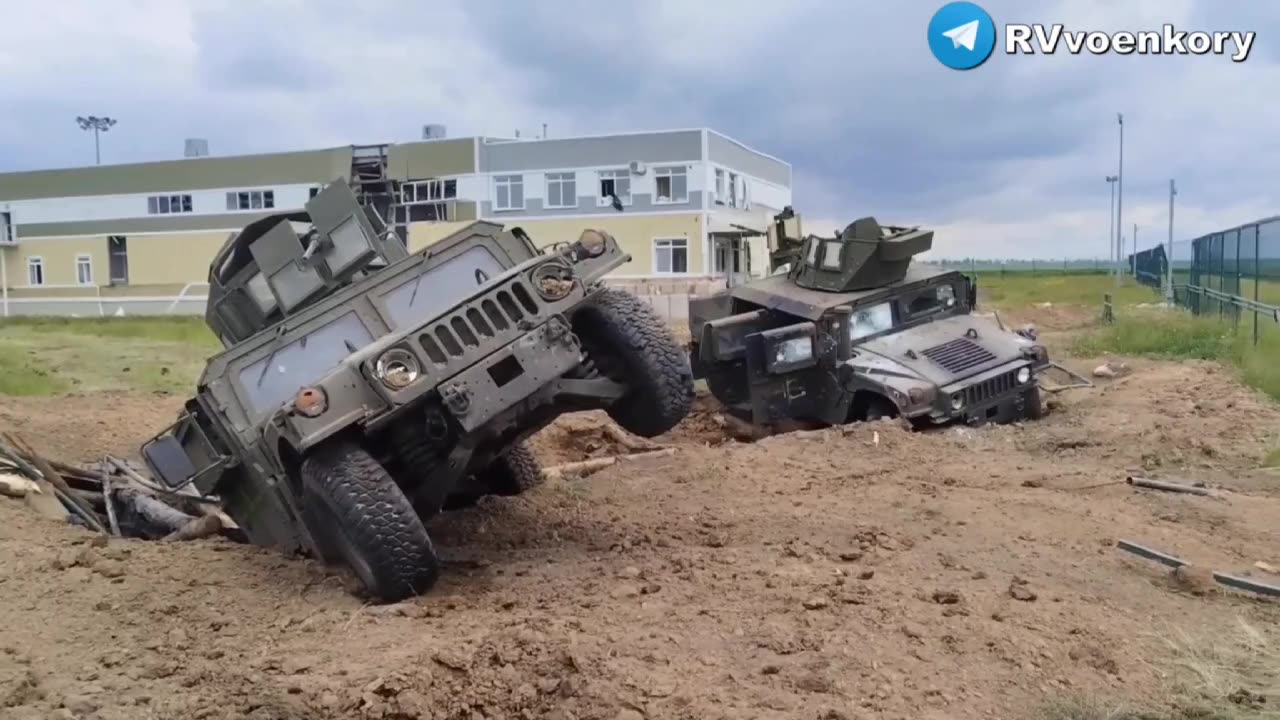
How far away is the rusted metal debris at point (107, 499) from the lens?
813cm

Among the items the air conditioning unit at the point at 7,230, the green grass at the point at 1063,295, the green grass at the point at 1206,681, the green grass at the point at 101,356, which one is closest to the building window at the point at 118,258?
the air conditioning unit at the point at 7,230

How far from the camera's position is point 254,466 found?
249 inches

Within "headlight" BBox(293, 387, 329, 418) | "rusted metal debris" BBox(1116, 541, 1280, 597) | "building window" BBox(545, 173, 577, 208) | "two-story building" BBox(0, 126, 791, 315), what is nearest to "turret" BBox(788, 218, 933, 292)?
"rusted metal debris" BBox(1116, 541, 1280, 597)

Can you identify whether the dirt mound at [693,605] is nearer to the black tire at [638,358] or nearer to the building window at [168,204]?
the black tire at [638,358]

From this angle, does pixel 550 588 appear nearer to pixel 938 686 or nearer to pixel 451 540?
pixel 451 540

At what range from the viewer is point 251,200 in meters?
39.6

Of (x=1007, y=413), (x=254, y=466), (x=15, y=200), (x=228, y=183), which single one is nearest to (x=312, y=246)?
(x=254, y=466)

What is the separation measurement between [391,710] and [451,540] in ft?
9.85

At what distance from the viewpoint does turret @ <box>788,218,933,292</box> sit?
11.0m

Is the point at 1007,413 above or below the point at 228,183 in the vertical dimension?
below

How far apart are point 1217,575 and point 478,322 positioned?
355 cm

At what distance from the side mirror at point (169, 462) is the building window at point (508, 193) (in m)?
30.0

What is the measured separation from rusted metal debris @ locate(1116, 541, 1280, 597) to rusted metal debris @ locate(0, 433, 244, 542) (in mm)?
5507

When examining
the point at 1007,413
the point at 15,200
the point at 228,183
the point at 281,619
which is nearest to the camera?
the point at 281,619
